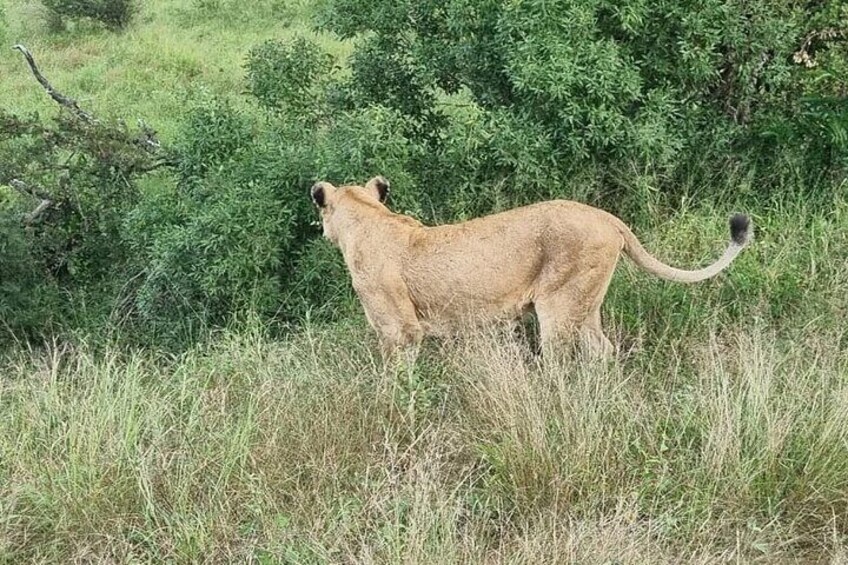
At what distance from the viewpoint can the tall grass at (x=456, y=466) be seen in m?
3.24

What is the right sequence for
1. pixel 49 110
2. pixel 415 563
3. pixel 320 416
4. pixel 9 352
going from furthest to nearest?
pixel 49 110
pixel 9 352
pixel 320 416
pixel 415 563

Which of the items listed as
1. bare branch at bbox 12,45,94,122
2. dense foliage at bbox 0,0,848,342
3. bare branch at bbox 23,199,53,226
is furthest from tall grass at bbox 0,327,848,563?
bare branch at bbox 12,45,94,122

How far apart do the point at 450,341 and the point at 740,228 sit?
1387 millimetres

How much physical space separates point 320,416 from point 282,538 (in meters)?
0.68

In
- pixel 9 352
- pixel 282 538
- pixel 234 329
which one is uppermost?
pixel 282 538

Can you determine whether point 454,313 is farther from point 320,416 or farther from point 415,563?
point 415,563

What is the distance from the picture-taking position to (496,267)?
4660 millimetres

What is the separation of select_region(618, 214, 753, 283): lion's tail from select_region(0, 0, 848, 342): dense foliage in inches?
21.5

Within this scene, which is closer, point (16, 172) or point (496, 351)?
point (496, 351)

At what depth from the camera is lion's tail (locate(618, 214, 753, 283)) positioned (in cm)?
442

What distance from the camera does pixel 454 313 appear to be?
479 centimetres

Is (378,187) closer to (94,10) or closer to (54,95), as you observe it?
(54,95)

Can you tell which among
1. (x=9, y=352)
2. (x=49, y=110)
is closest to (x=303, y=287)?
(x=9, y=352)

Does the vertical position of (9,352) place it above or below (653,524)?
below
